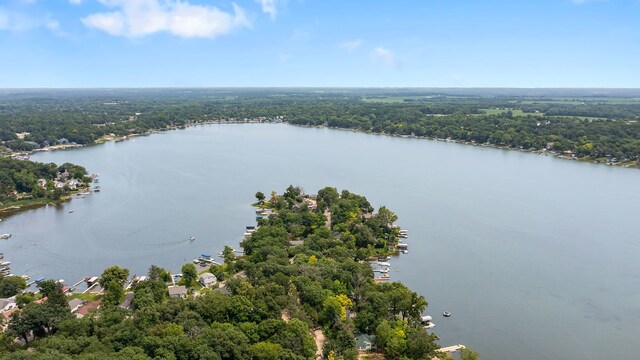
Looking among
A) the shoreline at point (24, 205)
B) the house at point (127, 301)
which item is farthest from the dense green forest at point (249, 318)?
the shoreline at point (24, 205)

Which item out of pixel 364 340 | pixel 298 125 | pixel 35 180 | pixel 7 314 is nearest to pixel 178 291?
pixel 7 314

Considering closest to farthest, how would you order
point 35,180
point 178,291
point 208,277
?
point 178,291
point 208,277
point 35,180

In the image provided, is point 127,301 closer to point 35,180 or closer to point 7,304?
point 7,304

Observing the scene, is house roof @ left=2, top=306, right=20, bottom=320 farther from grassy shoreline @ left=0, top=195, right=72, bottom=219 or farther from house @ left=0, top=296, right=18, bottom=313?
grassy shoreline @ left=0, top=195, right=72, bottom=219

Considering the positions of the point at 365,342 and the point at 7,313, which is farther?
the point at 7,313

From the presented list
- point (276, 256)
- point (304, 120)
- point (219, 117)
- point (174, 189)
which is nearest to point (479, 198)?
point (276, 256)

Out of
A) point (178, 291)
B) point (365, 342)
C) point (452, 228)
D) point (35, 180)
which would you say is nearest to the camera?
point (365, 342)
